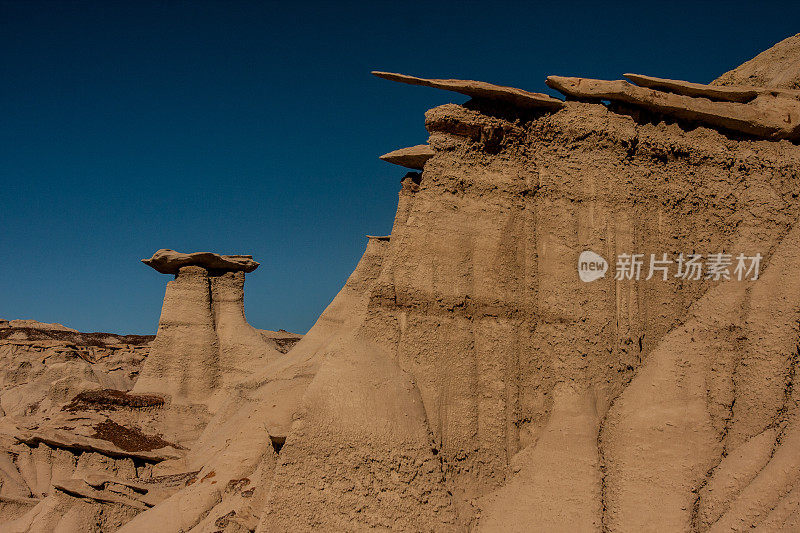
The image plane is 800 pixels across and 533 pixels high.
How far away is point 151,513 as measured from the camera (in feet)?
29.1

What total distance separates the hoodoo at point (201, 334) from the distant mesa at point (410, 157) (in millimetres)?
8589

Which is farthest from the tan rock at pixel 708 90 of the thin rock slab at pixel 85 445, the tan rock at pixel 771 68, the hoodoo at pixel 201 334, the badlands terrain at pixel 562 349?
the hoodoo at pixel 201 334

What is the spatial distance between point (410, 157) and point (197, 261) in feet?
30.8

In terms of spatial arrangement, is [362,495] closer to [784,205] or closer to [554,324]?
[554,324]

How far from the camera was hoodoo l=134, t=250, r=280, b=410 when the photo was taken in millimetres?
17531

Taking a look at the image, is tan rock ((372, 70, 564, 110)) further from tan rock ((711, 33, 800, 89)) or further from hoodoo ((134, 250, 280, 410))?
hoodoo ((134, 250, 280, 410))

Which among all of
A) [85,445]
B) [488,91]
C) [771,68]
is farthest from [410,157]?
[85,445]

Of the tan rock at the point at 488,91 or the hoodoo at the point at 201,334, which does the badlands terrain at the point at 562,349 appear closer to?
the tan rock at the point at 488,91

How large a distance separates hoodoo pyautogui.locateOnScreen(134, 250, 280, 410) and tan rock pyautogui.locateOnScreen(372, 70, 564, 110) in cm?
1203

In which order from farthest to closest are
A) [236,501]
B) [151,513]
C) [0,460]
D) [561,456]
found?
[0,460], [151,513], [236,501], [561,456]

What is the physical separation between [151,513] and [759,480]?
7.23m

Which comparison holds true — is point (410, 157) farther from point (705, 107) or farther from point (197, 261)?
point (197, 261)

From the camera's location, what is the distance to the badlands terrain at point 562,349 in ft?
20.8

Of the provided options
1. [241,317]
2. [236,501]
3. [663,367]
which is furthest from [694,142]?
[241,317]
